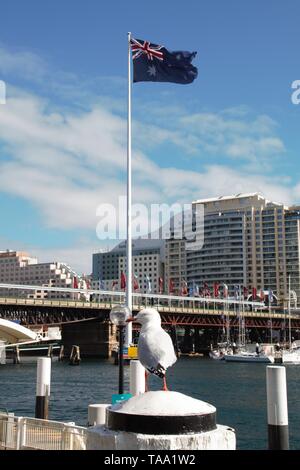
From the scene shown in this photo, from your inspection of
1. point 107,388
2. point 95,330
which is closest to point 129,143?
point 107,388

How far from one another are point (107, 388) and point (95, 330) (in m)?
64.3

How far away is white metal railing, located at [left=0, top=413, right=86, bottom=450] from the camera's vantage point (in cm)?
1150

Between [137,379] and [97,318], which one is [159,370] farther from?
[97,318]

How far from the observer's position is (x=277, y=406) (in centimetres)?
1141

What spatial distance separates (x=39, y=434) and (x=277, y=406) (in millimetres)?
5317

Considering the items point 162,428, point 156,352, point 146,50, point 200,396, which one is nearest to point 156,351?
point 156,352

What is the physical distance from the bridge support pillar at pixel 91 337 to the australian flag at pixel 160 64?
7508 centimetres

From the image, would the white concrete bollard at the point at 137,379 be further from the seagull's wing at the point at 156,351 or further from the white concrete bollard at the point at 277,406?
the seagull's wing at the point at 156,351

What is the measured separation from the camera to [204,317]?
452 ft

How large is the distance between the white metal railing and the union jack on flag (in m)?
36.7

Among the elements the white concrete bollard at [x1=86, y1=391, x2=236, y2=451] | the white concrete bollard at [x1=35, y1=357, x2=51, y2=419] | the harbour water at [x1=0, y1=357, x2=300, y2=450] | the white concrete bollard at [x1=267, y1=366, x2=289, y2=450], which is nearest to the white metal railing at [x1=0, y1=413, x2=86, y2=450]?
the white concrete bollard at [x1=35, y1=357, x2=51, y2=419]

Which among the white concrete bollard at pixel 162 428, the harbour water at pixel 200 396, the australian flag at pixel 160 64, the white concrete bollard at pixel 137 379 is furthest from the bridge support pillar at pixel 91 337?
the white concrete bollard at pixel 162 428

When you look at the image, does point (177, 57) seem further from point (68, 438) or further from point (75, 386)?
point (68, 438)
